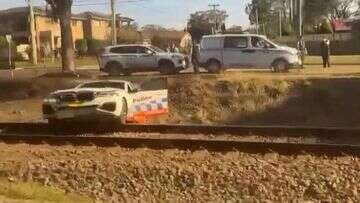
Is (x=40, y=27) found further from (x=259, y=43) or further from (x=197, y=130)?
(x=197, y=130)

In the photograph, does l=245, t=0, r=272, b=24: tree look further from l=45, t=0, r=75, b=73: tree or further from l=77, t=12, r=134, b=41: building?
l=45, t=0, r=75, b=73: tree

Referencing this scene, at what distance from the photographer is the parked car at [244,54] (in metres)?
32.2

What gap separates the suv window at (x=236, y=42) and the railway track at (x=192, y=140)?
52.7 ft

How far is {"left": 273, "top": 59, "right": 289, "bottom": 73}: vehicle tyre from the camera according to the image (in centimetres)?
3219

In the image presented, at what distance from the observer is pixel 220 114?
76.9ft

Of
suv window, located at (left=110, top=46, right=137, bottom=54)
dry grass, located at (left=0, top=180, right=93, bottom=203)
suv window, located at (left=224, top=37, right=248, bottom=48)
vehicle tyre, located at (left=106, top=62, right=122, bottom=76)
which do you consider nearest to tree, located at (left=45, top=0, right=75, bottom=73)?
vehicle tyre, located at (left=106, top=62, right=122, bottom=76)

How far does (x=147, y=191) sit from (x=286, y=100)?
47.2 feet

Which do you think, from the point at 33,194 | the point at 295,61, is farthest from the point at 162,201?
the point at 295,61

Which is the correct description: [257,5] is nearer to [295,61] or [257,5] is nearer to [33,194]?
[295,61]

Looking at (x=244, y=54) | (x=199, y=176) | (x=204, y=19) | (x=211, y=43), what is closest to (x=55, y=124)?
(x=199, y=176)

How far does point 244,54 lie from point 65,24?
905 centimetres

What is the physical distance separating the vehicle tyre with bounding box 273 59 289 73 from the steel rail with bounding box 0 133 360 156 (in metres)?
18.1

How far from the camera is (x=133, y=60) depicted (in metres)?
35.5

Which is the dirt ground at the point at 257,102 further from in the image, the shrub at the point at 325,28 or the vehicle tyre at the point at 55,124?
the shrub at the point at 325,28
